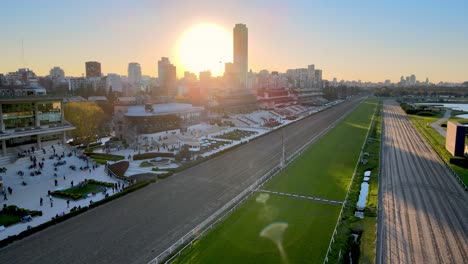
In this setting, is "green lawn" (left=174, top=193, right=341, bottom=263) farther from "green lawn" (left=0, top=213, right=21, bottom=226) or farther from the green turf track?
"green lawn" (left=0, top=213, right=21, bottom=226)

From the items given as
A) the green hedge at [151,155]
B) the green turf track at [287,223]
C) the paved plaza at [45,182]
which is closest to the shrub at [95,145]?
the paved plaza at [45,182]

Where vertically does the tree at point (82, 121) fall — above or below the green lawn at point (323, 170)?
above

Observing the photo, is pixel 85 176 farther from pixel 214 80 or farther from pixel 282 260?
pixel 214 80

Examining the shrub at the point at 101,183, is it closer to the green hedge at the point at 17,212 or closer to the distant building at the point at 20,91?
the green hedge at the point at 17,212

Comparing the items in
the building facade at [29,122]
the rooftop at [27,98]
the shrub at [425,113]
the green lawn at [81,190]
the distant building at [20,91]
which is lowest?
the green lawn at [81,190]

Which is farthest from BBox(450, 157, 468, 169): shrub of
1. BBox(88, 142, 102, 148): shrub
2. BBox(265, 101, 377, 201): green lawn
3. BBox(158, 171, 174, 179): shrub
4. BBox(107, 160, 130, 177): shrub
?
BBox(88, 142, 102, 148): shrub

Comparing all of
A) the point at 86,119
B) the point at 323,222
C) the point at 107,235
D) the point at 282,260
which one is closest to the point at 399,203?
the point at 323,222
